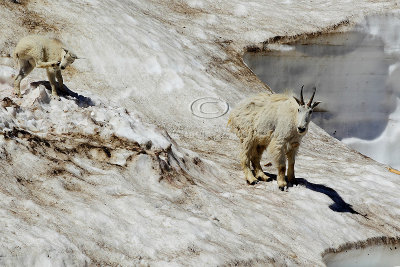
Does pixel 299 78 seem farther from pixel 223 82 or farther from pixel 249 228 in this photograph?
pixel 249 228

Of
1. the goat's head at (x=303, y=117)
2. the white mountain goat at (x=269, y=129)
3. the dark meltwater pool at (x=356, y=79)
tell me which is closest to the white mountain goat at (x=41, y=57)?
the white mountain goat at (x=269, y=129)

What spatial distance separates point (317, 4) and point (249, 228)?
19.8 meters

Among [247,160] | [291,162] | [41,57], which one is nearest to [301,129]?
[291,162]

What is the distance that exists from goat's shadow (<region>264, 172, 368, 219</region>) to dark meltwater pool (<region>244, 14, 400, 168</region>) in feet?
37.2

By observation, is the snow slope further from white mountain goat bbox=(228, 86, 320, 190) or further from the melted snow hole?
white mountain goat bbox=(228, 86, 320, 190)

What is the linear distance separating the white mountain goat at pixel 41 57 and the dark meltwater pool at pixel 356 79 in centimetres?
1270

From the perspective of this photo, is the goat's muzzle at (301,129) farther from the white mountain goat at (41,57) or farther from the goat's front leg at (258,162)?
the white mountain goat at (41,57)

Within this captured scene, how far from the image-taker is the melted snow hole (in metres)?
10.4

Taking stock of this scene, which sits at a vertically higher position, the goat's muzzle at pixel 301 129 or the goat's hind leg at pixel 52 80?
the goat's hind leg at pixel 52 80

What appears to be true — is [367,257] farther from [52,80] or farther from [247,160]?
[52,80]

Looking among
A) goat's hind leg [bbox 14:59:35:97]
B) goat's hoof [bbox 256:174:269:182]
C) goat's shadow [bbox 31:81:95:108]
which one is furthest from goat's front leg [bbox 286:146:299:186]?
goat's hind leg [bbox 14:59:35:97]

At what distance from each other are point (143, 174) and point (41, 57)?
151 inches

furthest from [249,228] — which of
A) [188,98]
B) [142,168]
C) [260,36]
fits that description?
[260,36]

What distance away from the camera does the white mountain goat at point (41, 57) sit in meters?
12.2
